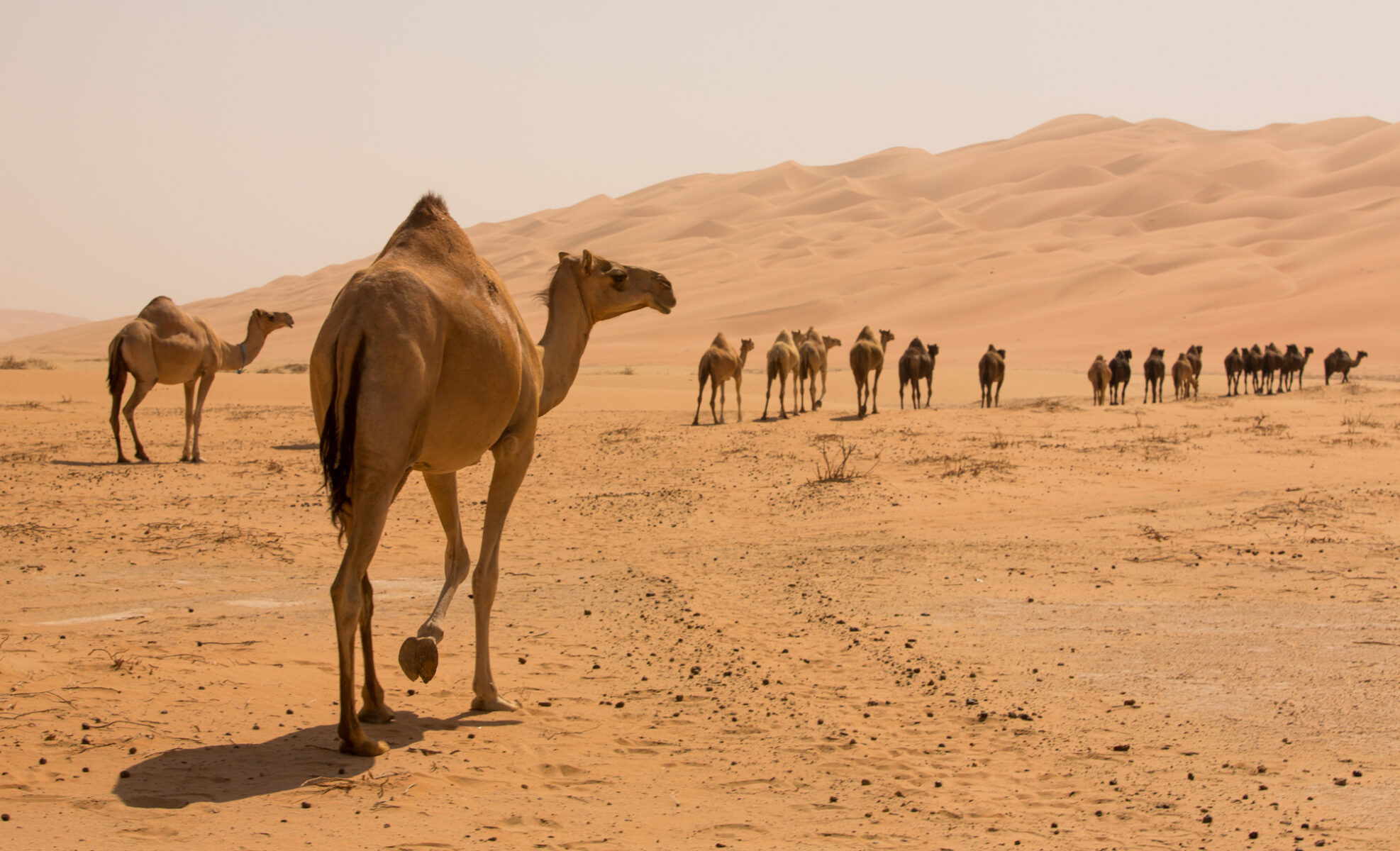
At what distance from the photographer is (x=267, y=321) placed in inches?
803

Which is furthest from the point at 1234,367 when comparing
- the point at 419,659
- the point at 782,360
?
the point at 419,659

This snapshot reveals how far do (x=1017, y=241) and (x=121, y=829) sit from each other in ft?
315

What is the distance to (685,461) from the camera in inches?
688

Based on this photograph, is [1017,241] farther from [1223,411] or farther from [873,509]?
[873,509]

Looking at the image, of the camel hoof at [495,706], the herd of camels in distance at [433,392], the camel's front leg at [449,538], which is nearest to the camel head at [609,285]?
the herd of camels in distance at [433,392]

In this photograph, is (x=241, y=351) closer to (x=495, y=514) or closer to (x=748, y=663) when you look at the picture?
(x=495, y=514)

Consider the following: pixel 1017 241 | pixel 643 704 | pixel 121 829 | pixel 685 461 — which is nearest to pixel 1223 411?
pixel 685 461

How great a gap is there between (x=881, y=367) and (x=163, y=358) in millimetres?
14728

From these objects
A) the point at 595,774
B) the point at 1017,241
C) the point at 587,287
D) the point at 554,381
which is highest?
the point at 1017,241

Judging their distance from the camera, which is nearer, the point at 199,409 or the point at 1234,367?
the point at 199,409

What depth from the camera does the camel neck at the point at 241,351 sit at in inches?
752

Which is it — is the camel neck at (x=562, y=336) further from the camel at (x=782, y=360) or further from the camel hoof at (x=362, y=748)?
the camel at (x=782, y=360)

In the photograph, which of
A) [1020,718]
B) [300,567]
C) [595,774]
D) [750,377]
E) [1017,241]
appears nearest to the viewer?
[595,774]

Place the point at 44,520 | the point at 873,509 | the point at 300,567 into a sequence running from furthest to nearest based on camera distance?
the point at 873,509 → the point at 44,520 → the point at 300,567
